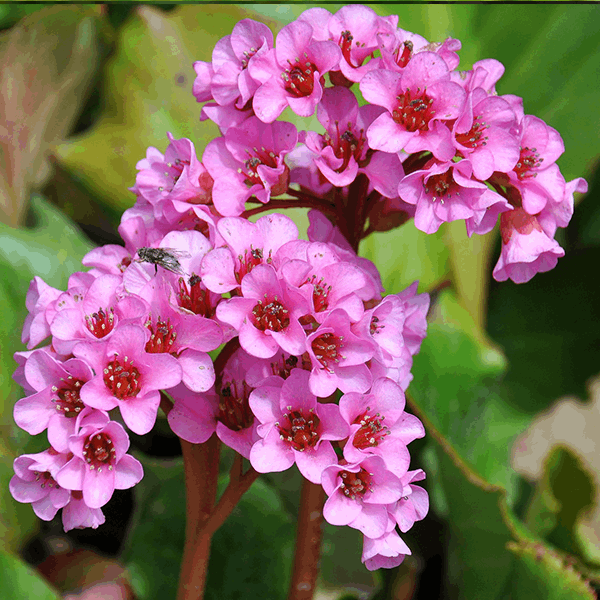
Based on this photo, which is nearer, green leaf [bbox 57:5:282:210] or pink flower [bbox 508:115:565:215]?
pink flower [bbox 508:115:565:215]

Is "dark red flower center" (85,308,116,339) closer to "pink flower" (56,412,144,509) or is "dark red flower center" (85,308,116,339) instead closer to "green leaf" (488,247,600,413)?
"pink flower" (56,412,144,509)

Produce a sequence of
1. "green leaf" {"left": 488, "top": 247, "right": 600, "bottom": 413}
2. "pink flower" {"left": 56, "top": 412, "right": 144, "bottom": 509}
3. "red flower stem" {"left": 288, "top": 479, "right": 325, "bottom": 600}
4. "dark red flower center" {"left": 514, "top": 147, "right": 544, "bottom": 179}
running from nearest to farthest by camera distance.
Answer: "pink flower" {"left": 56, "top": 412, "right": 144, "bottom": 509} → "dark red flower center" {"left": 514, "top": 147, "right": 544, "bottom": 179} → "red flower stem" {"left": 288, "top": 479, "right": 325, "bottom": 600} → "green leaf" {"left": 488, "top": 247, "right": 600, "bottom": 413}

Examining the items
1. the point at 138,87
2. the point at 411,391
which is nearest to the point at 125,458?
the point at 411,391

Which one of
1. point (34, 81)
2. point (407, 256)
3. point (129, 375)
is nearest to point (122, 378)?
point (129, 375)

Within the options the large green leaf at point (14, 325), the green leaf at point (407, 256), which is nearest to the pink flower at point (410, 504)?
the large green leaf at point (14, 325)

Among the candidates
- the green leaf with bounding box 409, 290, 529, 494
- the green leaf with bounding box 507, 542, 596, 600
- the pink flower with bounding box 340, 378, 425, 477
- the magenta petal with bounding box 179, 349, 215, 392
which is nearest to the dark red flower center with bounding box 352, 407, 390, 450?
the pink flower with bounding box 340, 378, 425, 477

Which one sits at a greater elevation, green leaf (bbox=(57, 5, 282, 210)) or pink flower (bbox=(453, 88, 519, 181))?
pink flower (bbox=(453, 88, 519, 181))

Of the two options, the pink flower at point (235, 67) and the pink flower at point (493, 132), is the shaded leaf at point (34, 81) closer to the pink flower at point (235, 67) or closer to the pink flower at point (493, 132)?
the pink flower at point (235, 67)

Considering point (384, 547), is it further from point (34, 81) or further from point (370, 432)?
point (34, 81)

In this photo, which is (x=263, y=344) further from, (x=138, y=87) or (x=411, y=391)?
(x=138, y=87)
